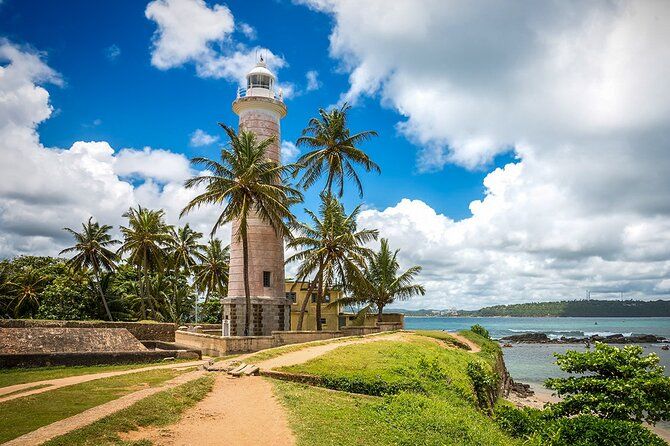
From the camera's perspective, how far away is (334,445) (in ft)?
33.2

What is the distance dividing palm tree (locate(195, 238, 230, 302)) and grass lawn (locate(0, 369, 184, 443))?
32361mm

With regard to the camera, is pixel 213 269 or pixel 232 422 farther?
pixel 213 269

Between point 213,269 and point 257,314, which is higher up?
point 213,269

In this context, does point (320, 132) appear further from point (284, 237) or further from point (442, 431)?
point (442, 431)

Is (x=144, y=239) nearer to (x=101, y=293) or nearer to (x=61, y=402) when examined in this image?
(x=101, y=293)

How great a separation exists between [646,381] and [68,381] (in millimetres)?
17732

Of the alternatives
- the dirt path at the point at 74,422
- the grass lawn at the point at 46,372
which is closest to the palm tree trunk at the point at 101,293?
the grass lawn at the point at 46,372

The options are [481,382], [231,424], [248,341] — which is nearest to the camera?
[231,424]

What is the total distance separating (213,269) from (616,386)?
136 ft

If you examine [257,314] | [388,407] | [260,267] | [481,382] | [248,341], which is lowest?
[481,382]

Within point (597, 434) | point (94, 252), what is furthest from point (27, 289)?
point (597, 434)

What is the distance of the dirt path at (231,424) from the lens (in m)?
9.81

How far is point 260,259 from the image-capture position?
104 ft

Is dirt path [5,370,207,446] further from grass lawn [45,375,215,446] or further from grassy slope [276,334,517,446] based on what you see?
grassy slope [276,334,517,446]
